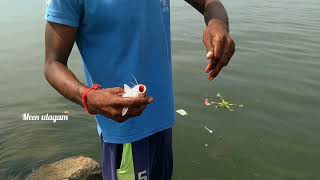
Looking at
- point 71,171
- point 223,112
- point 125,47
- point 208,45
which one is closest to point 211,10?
point 208,45

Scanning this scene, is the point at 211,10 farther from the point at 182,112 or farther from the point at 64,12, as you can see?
the point at 182,112

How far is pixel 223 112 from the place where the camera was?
6.51 metres

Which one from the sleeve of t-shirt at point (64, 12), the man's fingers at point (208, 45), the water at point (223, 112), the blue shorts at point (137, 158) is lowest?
the water at point (223, 112)

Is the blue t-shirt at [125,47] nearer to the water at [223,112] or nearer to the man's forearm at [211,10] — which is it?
the man's forearm at [211,10]

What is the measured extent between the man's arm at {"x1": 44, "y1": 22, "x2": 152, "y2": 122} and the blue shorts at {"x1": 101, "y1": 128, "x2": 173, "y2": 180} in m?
0.54

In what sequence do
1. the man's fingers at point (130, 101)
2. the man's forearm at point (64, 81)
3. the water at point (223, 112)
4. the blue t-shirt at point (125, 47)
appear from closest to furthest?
the man's fingers at point (130, 101) → the man's forearm at point (64, 81) → the blue t-shirt at point (125, 47) → the water at point (223, 112)

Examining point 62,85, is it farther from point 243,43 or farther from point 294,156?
point 243,43

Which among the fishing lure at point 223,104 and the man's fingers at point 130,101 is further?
the fishing lure at point 223,104

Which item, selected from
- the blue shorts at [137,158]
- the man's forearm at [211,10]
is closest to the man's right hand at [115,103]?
the blue shorts at [137,158]

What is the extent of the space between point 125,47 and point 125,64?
0.09 m

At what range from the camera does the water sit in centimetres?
530

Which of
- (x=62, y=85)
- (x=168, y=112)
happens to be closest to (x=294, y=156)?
(x=168, y=112)

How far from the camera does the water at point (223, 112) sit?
5.30 metres

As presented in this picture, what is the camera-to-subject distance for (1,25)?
493 inches
